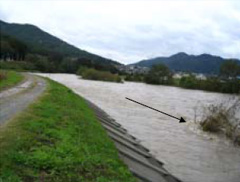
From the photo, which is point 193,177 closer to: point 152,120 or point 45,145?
point 45,145

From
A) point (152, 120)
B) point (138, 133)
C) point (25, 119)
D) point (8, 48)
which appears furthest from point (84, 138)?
point (8, 48)

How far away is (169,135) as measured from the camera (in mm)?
27609

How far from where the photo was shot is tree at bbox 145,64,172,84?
131 metres

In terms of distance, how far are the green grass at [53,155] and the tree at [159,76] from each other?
381ft

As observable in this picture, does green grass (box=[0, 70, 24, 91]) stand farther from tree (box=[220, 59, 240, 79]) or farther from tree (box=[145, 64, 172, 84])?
tree (box=[220, 59, 240, 79])

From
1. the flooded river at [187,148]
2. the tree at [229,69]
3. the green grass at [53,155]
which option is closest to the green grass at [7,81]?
the flooded river at [187,148]

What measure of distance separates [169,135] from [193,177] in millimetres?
10911

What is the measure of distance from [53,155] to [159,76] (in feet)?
400

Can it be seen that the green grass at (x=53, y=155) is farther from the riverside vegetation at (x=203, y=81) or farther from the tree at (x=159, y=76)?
the tree at (x=159, y=76)

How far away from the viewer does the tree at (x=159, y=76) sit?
131m

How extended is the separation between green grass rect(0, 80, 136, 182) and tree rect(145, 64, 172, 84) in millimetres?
116031

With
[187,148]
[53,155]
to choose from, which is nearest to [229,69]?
[187,148]

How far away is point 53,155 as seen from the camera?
10531 millimetres

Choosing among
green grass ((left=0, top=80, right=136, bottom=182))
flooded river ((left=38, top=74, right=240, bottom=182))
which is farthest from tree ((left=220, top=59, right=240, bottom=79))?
green grass ((left=0, top=80, right=136, bottom=182))
